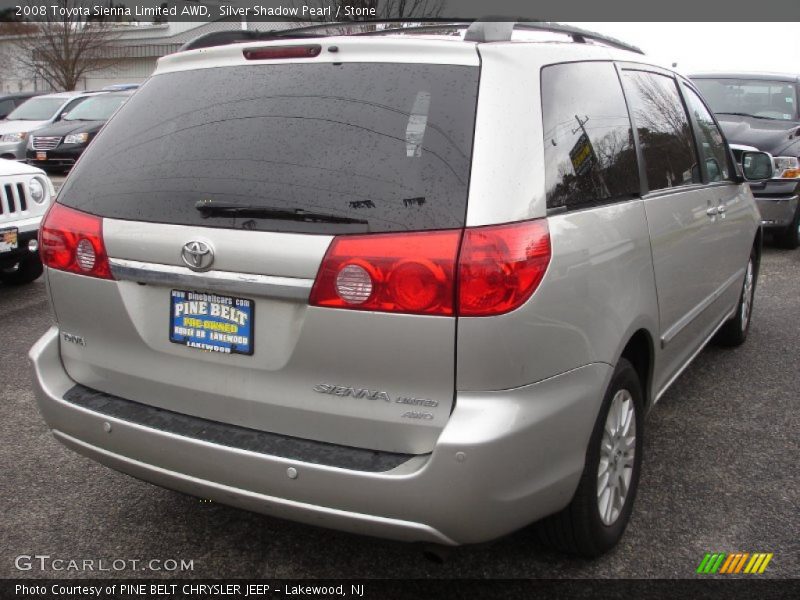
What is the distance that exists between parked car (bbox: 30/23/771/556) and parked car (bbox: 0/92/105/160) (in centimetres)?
1567

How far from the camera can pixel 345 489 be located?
2.18 m

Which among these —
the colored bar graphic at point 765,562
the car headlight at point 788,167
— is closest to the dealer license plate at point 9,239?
the colored bar graphic at point 765,562

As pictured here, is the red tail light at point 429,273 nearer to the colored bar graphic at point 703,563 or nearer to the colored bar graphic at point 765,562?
the colored bar graphic at point 703,563

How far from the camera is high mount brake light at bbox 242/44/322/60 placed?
2484 millimetres

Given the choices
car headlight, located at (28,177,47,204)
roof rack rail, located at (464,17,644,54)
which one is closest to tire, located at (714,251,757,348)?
roof rack rail, located at (464,17,644,54)

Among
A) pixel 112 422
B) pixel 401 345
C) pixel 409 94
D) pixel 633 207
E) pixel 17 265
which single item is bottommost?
pixel 17 265

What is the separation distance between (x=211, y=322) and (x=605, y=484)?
4.72 feet

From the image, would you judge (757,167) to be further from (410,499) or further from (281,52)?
(410,499)

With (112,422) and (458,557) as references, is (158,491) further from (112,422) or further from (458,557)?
(458,557)

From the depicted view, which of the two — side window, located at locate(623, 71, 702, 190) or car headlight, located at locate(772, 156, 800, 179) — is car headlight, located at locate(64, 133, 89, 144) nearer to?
car headlight, located at locate(772, 156, 800, 179)

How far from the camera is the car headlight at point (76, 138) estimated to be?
53.1ft

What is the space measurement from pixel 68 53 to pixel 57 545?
116 feet

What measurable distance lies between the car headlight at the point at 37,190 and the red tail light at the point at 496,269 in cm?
570

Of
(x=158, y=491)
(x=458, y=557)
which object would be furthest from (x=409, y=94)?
(x=158, y=491)
